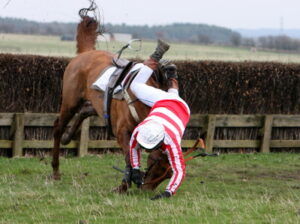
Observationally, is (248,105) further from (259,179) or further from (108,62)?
(108,62)

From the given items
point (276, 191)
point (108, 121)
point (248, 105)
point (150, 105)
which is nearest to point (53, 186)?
point (108, 121)

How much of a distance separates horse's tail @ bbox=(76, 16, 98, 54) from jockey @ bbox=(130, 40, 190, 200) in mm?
2676

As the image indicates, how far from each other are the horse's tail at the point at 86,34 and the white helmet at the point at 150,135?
3.95 meters

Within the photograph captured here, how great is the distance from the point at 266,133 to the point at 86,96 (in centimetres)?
548

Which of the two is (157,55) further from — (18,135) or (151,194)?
(18,135)

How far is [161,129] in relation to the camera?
843 cm

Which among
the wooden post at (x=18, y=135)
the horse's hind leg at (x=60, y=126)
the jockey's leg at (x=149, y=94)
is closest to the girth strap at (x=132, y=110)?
the jockey's leg at (x=149, y=94)

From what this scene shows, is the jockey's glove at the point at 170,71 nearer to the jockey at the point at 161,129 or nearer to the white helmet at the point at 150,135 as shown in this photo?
the jockey at the point at 161,129

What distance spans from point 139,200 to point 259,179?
380 centimetres

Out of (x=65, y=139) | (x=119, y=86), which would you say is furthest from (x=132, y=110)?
(x=65, y=139)

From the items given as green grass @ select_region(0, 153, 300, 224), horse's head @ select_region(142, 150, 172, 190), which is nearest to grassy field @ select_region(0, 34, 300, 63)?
green grass @ select_region(0, 153, 300, 224)

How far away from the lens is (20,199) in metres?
8.67

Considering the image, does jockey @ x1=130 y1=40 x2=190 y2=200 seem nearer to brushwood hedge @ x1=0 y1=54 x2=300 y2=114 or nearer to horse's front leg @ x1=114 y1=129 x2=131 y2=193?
horse's front leg @ x1=114 y1=129 x2=131 y2=193

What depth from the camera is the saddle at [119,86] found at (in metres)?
9.73
